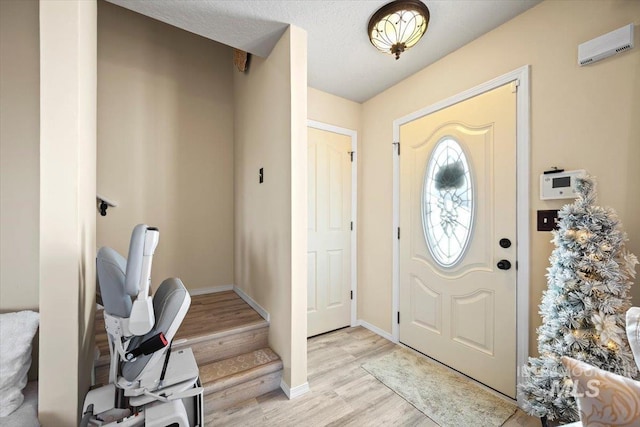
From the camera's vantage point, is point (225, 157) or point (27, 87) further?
point (225, 157)

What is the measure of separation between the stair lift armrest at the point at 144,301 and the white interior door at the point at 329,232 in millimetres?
Result: 1697

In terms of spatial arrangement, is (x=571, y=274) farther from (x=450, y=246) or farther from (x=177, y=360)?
(x=177, y=360)

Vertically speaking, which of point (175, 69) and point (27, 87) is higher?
point (175, 69)

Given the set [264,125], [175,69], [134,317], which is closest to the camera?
[134,317]

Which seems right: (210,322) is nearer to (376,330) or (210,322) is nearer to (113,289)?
(113,289)

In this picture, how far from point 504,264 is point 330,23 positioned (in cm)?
205

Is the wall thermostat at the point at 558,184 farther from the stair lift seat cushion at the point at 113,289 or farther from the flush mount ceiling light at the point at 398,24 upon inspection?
the stair lift seat cushion at the point at 113,289

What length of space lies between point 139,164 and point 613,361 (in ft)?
11.9

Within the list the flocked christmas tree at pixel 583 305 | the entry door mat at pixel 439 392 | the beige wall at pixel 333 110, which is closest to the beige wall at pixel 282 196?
the beige wall at pixel 333 110

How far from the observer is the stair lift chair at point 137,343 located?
1.00 meters

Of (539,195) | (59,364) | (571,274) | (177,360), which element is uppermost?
(539,195)

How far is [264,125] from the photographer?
2125 mm

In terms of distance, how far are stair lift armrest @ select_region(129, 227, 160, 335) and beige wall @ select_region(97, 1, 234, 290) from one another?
1828 millimetres

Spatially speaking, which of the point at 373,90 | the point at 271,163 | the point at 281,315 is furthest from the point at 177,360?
the point at 373,90
